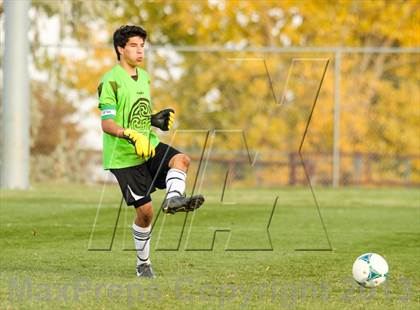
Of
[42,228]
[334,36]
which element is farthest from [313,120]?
[42,228]

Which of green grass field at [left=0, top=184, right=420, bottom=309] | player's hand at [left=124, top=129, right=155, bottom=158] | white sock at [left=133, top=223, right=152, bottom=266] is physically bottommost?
green grass field at [left=0, top=184, right=420, bottom=309]

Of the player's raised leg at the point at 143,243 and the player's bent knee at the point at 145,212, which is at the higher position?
the player's bent knee at the point at 145,212

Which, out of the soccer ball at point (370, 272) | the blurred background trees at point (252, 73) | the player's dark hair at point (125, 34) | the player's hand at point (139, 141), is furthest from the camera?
the blurred background trees at point (252, 73)

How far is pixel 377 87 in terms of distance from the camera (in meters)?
27.8

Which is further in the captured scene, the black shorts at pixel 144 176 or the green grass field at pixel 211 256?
the black shorts at pixel 144 176

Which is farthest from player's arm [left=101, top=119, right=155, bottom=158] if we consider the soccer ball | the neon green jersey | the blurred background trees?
the blurred background trees

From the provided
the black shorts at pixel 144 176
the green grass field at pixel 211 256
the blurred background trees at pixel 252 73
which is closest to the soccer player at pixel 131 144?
the black shorts at pixel 144 176

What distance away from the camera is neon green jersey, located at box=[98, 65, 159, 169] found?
8.17 metres

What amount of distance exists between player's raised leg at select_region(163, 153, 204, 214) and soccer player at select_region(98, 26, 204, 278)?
1cm

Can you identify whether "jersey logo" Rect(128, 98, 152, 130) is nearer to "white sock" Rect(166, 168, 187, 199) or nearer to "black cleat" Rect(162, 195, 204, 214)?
"white sock" Rect(166, 168, 187, 199)

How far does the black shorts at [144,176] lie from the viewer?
26.8 ft

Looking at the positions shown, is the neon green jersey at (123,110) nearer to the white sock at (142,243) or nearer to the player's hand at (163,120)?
the player's hand at (163,120)

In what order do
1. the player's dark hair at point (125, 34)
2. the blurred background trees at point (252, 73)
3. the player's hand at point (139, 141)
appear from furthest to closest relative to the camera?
the blurred background trees at point (252, 73), the player's dark hair at point (125, 34), the player's hand at point (139, 141)

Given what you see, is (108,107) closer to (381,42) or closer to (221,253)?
(221,253)
